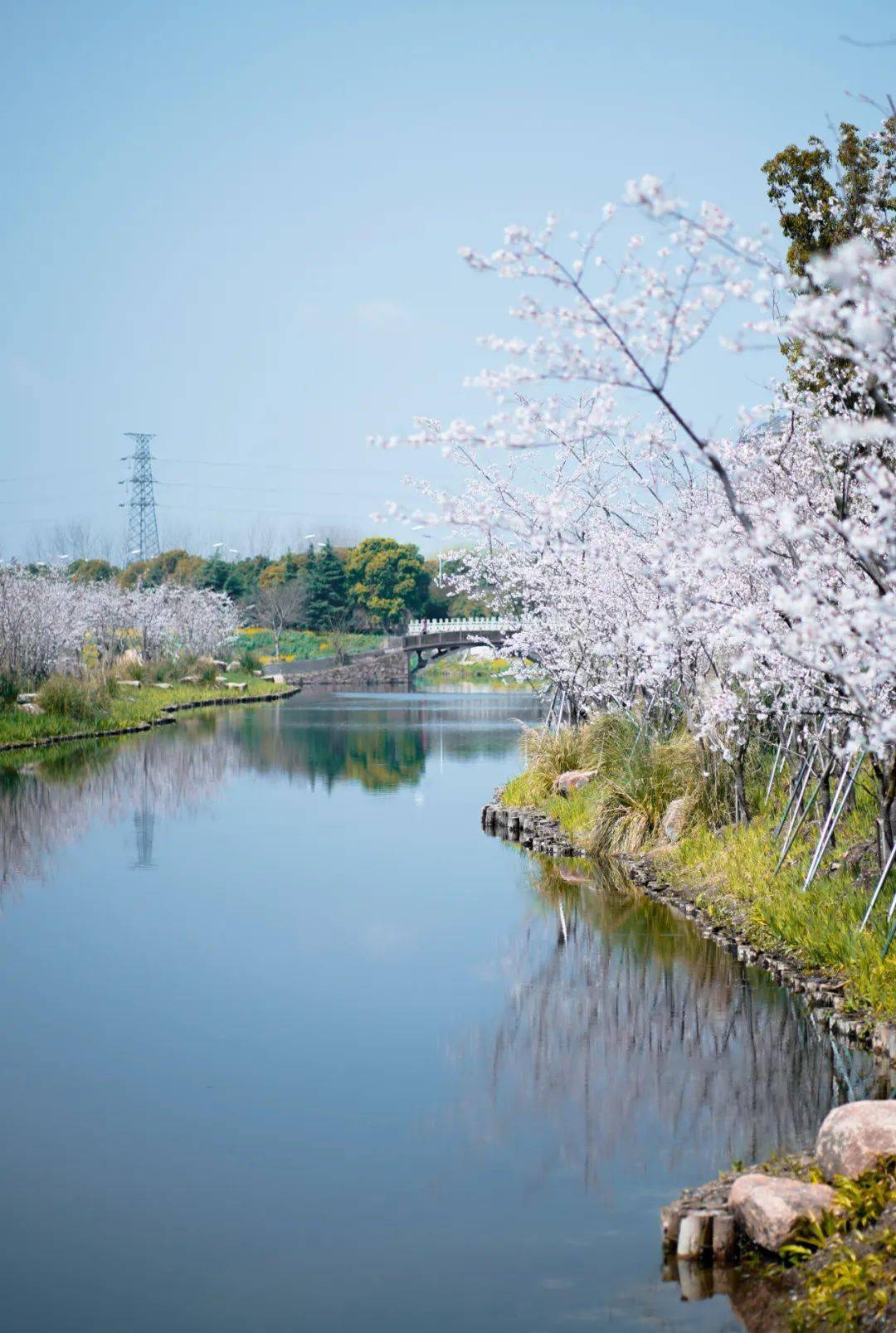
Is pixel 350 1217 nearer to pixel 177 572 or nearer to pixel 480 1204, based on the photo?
pixel 480 1204

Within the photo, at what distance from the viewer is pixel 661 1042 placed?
920 cm

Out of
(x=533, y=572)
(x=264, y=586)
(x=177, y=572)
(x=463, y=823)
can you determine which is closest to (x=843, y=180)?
(x=533, y=572)

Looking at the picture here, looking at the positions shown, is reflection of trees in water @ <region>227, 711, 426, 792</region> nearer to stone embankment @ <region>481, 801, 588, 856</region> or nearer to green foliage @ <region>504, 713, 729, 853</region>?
stone embankment @ <region>481, 801, 588, 856</region>

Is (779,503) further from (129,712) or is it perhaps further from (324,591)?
(324,591)

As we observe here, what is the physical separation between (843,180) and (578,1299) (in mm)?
Result: 7537

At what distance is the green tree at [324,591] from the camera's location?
9319cm

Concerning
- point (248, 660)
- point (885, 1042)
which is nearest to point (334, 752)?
point (885, 1042)

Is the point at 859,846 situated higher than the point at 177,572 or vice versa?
the point at 177,572

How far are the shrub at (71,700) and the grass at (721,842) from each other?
17978mm

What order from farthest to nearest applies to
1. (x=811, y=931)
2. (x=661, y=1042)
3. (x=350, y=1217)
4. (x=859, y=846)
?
(x=859, y=846) < (x=811, y=931) < (x=661, y=1042) < (x=350, y=1217)

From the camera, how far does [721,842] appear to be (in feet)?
45.6

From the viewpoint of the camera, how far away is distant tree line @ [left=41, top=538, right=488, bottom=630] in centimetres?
9181

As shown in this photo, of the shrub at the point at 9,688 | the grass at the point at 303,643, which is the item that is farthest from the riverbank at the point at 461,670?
the shrub at the point at 9,688

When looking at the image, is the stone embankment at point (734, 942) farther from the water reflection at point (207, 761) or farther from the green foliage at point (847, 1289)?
the water reflection at point (207, 761)
